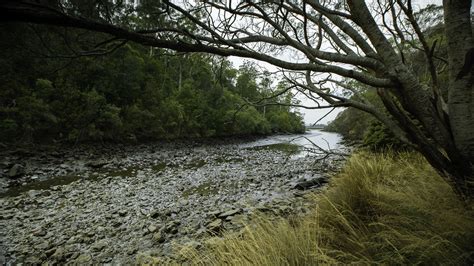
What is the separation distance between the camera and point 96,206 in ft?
18.7

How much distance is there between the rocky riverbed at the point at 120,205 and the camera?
370 cm

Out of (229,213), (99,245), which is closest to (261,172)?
(229,213)

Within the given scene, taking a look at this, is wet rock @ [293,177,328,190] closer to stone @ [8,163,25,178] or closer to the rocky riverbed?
the rocky riverbed

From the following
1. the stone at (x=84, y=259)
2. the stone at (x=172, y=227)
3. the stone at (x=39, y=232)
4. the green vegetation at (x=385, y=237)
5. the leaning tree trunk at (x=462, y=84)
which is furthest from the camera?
the stone at (x=39, y=232)

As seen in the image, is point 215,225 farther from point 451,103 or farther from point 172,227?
point 451,103

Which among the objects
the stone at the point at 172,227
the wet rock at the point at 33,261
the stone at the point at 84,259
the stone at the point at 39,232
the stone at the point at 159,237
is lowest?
the stone at the point at 39,232

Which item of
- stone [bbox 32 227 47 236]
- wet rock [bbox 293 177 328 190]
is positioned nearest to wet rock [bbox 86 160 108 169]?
stone [bbox 32 227 47 236]

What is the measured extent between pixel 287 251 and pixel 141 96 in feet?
68.5

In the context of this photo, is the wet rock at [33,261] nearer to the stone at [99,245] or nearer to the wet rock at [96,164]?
the stone at [99,245]

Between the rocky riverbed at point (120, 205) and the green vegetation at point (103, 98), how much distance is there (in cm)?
226

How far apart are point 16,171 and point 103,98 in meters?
8.42

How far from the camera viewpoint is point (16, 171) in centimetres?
866

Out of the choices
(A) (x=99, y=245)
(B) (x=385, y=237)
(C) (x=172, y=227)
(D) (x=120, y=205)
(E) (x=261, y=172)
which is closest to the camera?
(B) (x=385, y=237)

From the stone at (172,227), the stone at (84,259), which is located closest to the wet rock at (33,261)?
the stone at (84,259)
